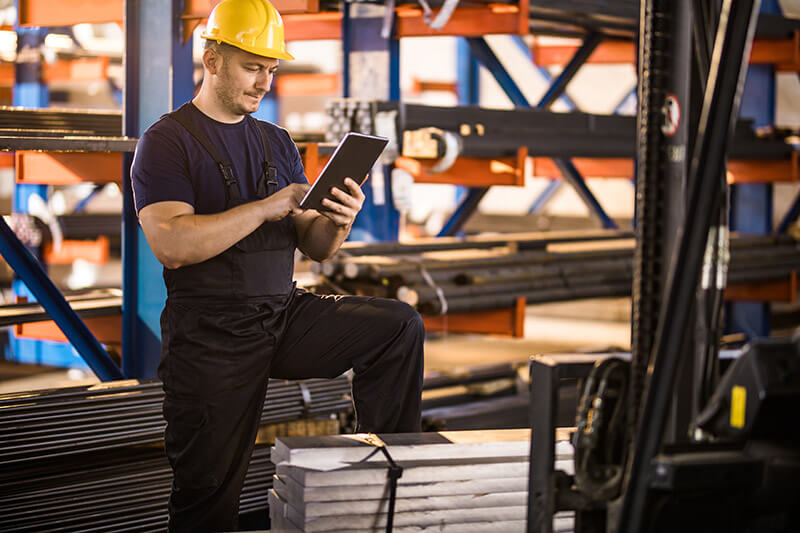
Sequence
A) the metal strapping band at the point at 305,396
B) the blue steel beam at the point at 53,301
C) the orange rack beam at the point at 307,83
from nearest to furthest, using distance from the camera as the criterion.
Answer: the blue steel beam at the point at 53,301 → the metal strapping band at the point at 305,396 → the orange rack beam at the point at 307,83

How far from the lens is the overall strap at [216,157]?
334 cm

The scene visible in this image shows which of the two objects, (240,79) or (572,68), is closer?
(240,79)

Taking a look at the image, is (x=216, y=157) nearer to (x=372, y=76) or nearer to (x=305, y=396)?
(x=305, y=396)

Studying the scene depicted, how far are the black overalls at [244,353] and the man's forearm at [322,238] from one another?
7 cm

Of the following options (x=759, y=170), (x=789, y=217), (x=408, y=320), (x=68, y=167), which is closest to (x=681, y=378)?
(x=408, y=320)

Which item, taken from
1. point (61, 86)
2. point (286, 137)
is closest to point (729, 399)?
point (286, 137)

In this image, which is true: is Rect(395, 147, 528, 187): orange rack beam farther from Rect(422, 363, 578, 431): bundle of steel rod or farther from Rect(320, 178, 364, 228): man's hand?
Rect(320, 178, 364, 228): man's hand

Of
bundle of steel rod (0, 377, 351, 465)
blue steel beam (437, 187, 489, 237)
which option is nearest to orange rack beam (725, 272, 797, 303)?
blue steel beam (437, 187, 489, 237)

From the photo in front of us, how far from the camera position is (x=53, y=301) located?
4.34 metres

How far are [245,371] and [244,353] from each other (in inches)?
2.3

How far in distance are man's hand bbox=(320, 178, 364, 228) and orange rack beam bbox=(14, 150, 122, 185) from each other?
170cm

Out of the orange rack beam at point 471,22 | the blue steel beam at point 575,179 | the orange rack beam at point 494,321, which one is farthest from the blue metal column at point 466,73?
the orange rack beam at point 494,321

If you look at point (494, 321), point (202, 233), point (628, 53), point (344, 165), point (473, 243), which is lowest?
point (494, 321)

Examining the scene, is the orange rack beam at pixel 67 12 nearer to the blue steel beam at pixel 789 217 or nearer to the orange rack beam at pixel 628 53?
the orange rack beam at pixel 628 53
